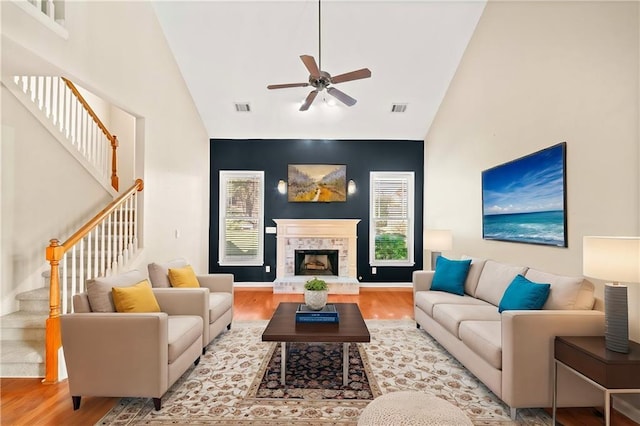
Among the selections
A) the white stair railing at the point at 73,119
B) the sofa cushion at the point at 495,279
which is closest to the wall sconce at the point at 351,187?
the sofa cushion at the point at 495,279

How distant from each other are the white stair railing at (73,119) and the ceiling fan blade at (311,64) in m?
3.11

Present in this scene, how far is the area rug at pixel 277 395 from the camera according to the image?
7.79ft

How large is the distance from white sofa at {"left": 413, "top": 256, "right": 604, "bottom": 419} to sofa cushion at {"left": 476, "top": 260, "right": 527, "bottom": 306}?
174 mm

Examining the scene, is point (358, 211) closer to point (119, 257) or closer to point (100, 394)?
point (119, 257)

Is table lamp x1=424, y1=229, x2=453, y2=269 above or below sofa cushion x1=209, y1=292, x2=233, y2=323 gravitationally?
above

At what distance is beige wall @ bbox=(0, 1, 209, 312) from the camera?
2.94m

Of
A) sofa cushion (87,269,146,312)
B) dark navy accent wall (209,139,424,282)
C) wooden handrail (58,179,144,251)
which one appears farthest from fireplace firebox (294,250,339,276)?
sofa cushion (87,269,146,312)

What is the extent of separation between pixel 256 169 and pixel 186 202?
1.77 m

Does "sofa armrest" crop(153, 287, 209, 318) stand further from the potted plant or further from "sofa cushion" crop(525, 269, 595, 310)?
"sofa cushion" crop(525, 269, 595, 310)

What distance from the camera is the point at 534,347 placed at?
240 centimetres

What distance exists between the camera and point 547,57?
3271 millimetres

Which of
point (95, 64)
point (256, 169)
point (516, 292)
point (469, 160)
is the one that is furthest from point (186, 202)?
point (516, 292)

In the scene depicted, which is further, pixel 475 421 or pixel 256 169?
pixel 256 169

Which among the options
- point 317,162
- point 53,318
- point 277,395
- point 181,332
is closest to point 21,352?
point 53,318
